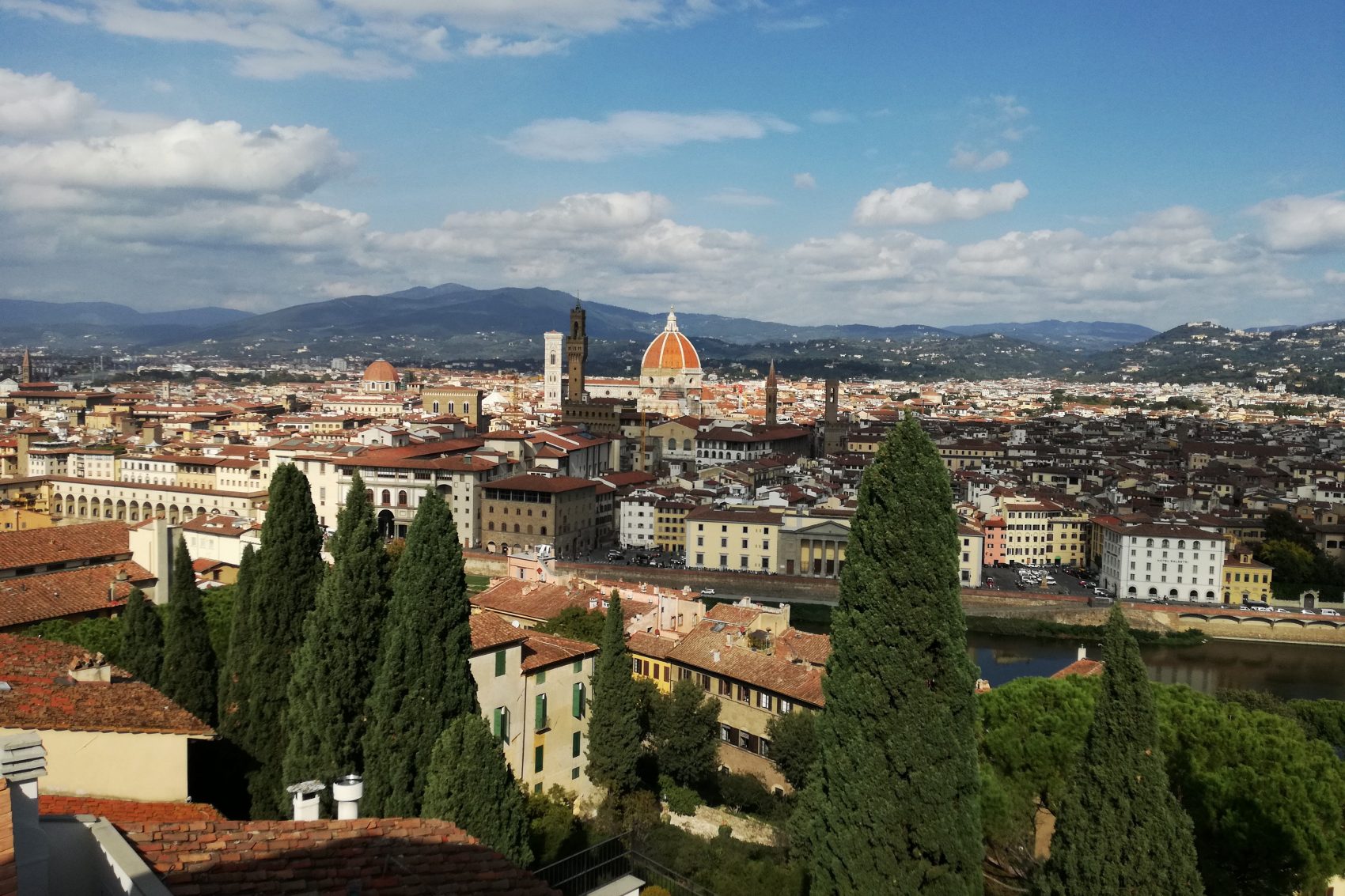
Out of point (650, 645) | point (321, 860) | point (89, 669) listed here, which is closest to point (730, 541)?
point (650, 645)

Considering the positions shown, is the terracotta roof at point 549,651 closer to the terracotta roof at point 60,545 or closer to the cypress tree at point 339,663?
the cypress tree at point 339,663

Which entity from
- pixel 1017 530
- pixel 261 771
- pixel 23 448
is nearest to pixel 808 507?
pixel 1017 530

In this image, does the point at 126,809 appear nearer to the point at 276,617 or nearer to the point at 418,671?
the point at 418,671

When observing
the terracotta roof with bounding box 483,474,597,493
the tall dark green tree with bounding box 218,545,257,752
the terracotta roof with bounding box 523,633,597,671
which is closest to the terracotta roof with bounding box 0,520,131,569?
the tall dark green tree with bounding box 218,545,257,752

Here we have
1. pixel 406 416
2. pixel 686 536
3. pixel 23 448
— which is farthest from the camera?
pixel 406 416

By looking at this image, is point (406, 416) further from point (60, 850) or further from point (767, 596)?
point (60, 850)
